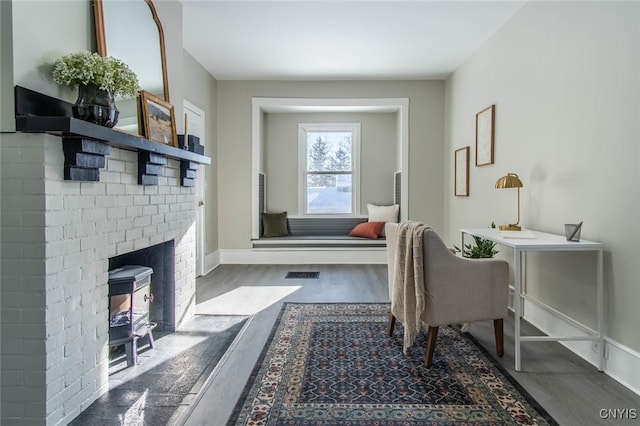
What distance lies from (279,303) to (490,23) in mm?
3329

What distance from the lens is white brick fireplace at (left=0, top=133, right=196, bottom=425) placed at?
5.25 feet

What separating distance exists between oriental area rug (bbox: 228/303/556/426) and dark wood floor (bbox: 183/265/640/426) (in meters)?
0.10

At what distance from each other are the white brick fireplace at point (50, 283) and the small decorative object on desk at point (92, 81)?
227mm

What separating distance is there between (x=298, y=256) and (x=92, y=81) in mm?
4106

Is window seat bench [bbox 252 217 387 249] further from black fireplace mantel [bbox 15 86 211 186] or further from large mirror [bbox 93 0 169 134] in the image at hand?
black fireplace mantel [bbox 15 86 211 186]

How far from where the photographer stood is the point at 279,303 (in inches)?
144

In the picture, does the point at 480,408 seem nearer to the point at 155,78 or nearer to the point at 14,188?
the point at 14,188

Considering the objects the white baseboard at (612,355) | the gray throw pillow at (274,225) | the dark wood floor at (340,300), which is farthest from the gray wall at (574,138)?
the gray throw pillow at (274,225)

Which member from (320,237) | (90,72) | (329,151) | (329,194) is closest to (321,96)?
(329,151)

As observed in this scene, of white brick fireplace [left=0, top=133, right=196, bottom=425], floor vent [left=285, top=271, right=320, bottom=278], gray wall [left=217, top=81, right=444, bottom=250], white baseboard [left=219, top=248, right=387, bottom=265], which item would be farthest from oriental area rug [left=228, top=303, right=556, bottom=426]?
gray wall [left=217, top=81, right=444, bottom=250]

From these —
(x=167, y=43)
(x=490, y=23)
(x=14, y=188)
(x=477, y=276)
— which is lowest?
(x=477, y=276)

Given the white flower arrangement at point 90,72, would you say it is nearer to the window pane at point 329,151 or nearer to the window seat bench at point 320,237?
the window seat bench at point 320,237

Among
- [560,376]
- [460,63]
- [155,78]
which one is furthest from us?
[460,63]

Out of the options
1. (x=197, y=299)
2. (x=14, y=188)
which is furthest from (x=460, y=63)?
(x=14, y=188)
